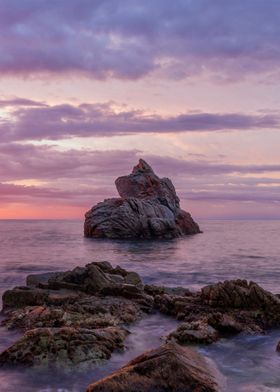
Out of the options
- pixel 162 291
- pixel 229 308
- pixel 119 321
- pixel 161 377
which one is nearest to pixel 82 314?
pixel 119 321

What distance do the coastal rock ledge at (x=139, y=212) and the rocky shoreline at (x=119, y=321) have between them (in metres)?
57.2

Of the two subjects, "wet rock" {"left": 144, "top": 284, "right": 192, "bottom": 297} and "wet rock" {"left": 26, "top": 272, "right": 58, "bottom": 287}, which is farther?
"wet rock" {"left": 26, "top": 272, "right": 58, "bottom": 287}

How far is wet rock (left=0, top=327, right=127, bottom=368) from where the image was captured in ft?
44.7

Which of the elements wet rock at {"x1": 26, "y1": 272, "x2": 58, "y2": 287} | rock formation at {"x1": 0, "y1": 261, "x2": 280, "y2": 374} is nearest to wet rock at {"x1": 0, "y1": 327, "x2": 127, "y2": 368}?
rock formation at {"x1": 0, "y1": 261, "x2": 280, "y2": 374}

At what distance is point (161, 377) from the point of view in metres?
11.1

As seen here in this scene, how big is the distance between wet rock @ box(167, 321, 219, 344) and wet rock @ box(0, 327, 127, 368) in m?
2.63

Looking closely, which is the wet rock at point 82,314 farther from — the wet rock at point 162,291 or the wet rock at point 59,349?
the wet rock at point 162,291

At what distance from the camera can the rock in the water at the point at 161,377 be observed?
426 inches

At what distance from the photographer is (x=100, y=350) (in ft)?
46.6

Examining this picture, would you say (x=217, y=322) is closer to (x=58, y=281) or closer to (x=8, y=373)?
(x=8, y=373)

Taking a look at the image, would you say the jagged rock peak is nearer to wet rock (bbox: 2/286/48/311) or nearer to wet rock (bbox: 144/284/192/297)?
wet rock (bbox: 144/284/192/297)

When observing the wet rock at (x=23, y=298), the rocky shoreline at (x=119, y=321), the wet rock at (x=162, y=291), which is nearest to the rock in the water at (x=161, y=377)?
the rocky shoreline at (x=119, y=321)

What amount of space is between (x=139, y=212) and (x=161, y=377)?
77.8m

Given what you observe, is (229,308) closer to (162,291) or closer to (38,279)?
(162,291)
